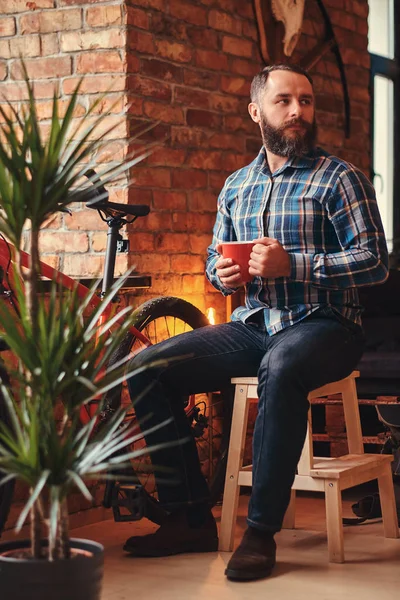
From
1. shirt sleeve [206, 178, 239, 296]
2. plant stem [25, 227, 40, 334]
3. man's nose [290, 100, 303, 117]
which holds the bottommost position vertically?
plant stem [25, 227, 40, 334]

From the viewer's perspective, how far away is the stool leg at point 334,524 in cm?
293

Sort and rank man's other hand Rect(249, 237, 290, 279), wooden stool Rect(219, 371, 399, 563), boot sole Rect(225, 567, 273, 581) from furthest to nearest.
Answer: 1. wooden stool Rect(219, 371, 399, 563)
2. man's other hand Rect(249, 237, 290, 279)
3. boot sole Rect(225, 567, 273, 581)

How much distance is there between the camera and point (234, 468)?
10.2 feet

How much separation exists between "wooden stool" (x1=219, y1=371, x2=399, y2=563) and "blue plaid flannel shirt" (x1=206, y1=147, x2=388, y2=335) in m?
0.25

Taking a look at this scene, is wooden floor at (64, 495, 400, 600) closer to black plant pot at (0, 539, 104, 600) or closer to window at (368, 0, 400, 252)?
black plant pot at (0, 539, 104, 600)

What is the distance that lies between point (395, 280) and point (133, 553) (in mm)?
1604

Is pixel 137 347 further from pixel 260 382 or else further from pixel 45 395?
pixel 45 395

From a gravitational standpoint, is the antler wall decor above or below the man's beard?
above

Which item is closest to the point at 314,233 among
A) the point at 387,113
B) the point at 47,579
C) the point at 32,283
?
the point at 32,283

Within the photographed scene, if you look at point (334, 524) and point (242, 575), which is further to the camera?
point (334, 524)

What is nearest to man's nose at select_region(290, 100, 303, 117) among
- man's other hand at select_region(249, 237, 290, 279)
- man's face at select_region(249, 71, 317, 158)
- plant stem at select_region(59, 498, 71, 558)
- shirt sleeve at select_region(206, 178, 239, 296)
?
man's face at select_region(249, 71, 317, 158)

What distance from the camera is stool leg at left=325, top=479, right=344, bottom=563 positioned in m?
2.93

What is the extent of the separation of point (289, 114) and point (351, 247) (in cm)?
46

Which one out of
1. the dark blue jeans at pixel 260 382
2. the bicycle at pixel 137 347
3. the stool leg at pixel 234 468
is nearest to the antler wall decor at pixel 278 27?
the bicycle at pixel 137 347
